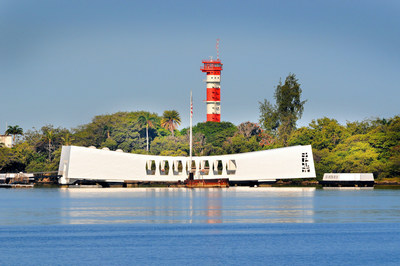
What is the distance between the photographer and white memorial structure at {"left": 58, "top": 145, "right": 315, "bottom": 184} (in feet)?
439

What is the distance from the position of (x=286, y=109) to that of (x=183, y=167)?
26.4 meters

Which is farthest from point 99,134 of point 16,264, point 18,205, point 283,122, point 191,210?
point 16,264

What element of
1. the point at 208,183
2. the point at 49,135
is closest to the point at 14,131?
the point at 49,135

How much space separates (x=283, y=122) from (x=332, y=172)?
18.8m

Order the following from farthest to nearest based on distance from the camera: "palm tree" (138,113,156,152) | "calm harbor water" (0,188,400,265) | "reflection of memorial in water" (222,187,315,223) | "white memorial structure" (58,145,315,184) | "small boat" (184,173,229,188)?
"palm tree" (138,113,156,152) → "white memorial structure" (58,145,315,184) → "small boat" (184,173,229,188) → "reflection of memorial in water" (222,187,315,223) → "calm harbor water" (0,188,400,265)

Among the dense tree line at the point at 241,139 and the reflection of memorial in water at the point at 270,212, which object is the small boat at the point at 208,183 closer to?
the dense tree line at the point at 241,139

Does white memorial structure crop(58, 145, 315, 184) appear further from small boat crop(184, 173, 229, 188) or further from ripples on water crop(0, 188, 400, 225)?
ripples on water crop(0, 188, 400, 225)

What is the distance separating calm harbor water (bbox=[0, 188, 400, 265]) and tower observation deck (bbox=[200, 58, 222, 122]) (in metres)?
120

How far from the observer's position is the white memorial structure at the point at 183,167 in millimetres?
133875

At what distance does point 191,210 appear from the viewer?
7075cm

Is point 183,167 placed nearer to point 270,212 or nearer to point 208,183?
point 208,183

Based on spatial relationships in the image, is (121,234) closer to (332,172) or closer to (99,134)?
(332,172)

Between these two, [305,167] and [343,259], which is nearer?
[343,259]

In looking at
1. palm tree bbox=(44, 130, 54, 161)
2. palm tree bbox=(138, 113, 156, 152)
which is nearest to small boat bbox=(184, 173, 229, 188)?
palm tree bbox=(138, 113, 156, 152)
